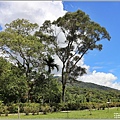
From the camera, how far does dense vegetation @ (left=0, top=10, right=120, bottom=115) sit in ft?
37.9

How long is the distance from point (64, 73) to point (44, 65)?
113 centimetres

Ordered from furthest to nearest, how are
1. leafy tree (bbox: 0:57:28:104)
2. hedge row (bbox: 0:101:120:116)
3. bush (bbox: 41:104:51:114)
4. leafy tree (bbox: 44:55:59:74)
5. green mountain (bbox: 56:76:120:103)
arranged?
green mountain (bbox: 56:76:120:103), leafy tree (bbox: 44:55:59:74), leafy tree (bbox: 0:57:28:104), bush (bbox: 41:104:51:114), hedge row (bbox: 0:101:120:116)

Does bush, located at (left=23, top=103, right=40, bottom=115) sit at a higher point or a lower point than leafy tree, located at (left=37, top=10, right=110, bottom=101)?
lower

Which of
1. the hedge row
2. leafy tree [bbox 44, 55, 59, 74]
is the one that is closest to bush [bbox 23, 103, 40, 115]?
the hedge row

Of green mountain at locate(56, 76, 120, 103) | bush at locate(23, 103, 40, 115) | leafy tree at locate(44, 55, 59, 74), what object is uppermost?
leafy tree at locate(44, 55, 59, 74)

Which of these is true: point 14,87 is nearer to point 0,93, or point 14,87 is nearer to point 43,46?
point 0,93

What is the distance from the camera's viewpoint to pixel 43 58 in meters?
12.6

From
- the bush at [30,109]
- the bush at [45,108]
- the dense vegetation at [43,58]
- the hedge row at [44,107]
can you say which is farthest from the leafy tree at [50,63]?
the bush at [30,109]

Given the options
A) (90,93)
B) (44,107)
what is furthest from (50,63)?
(90,93)

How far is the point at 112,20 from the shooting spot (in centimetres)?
558

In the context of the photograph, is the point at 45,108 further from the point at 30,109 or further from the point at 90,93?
the point at 90,93

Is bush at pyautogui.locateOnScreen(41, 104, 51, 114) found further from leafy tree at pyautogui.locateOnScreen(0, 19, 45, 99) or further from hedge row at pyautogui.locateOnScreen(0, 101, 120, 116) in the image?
leafy tree at pyautogui.locateOnScreen(0, 19, 45, 99)

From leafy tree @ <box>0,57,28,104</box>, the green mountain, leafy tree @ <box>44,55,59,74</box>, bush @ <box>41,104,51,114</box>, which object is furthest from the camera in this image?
the green mountain

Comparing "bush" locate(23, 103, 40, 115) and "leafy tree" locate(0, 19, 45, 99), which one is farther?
"leafy tree" locate(0, 19, 45, 99)
